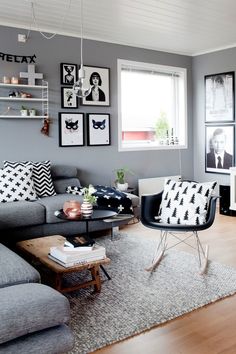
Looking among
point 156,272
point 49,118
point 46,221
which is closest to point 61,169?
point 49,118

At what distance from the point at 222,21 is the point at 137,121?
1986 millimetres

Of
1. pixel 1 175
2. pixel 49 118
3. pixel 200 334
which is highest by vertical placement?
pixel 49 118

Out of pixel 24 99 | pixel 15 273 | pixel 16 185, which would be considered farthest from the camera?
pixel 24 99

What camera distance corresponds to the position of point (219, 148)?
20.3ft

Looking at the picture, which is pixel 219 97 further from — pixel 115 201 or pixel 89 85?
pixel 115 201

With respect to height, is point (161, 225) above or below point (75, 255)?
above

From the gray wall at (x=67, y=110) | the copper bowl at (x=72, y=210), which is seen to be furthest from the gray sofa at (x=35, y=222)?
the gray wall at (x=67, y=110)

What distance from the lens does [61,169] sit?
4930 millimetres

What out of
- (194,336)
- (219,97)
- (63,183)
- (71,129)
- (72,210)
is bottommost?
(194,336)

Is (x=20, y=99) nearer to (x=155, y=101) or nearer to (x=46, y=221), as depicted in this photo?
(x=46, y=221)

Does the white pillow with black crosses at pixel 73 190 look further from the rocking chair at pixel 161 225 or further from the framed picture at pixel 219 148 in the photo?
the framed picture at pixel 219 148

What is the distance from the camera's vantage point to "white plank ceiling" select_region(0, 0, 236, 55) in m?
4.04

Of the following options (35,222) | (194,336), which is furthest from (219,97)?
(194,336)

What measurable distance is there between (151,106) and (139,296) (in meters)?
4.00
